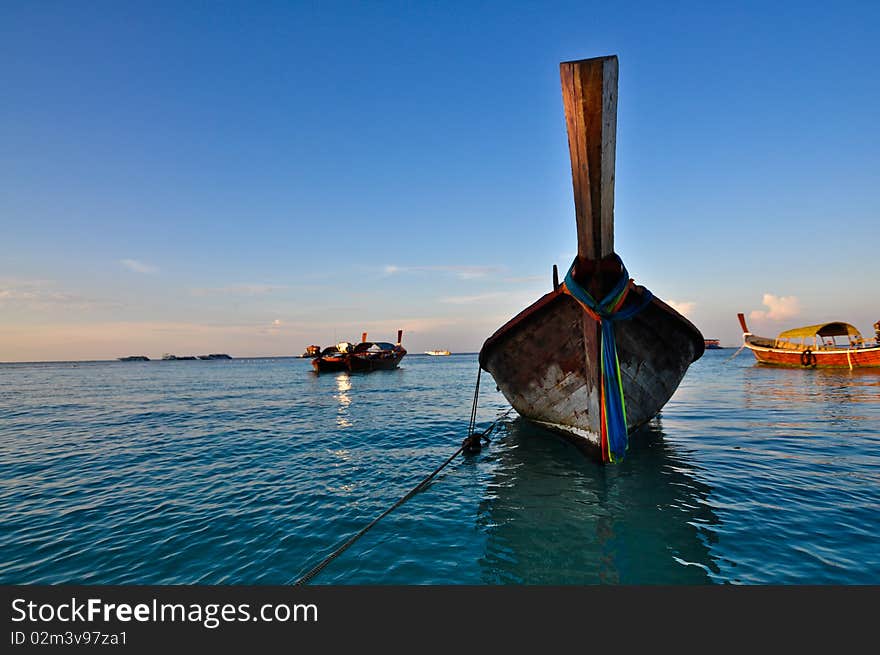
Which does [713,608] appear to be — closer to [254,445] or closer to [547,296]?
[547,296]

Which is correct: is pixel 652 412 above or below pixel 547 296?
below

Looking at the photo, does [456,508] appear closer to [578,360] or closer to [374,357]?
[578,360]

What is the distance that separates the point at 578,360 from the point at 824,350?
4007 centimetres

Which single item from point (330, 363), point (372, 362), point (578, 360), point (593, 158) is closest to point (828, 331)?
point (578, 360)

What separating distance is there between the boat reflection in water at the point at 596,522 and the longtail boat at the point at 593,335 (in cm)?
77

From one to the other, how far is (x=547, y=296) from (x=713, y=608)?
5166 mm

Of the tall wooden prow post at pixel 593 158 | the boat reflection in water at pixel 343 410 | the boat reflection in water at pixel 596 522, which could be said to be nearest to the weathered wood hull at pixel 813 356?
the boat reflection in water at pixel 596 522

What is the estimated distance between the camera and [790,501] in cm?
604

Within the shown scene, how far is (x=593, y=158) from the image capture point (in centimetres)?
418

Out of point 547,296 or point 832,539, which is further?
point 547,296

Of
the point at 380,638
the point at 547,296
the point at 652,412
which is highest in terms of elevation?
the point at 547,296

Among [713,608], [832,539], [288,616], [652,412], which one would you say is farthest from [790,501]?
[288,616]

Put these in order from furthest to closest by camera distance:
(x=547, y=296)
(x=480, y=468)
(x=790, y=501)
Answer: (x=480, y=468), (x=547, y=296), (x=790, y=501)

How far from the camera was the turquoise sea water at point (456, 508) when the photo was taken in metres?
4.47
